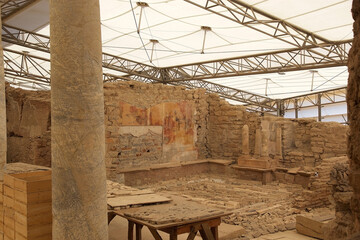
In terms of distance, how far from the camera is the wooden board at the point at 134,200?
5.76 metres

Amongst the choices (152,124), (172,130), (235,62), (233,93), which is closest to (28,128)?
(152,124)

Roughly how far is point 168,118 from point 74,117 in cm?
1002

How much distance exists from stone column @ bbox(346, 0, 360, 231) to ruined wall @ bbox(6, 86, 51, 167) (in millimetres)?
9206

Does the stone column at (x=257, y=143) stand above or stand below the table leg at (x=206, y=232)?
above

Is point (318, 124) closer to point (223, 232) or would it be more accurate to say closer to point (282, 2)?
point (282, 2)

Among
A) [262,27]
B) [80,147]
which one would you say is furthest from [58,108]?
[262,27]

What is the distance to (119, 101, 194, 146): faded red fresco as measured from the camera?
12125 mm

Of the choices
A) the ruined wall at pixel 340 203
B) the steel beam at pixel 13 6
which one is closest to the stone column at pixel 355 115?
the ruined wall at pixel 340 203

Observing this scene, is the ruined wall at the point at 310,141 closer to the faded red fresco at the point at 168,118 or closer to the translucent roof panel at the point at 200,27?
the translucent roof panel at the point at 200,27

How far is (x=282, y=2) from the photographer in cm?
1098

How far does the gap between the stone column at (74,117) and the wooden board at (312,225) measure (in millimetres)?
5147

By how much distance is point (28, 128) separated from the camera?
10375 millimetres

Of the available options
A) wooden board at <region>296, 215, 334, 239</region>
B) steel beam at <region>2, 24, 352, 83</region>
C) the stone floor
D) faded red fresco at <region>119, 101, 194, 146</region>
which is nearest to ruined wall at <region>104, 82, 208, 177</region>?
faded red fresco at <region>119, 101, 194, 146</region>

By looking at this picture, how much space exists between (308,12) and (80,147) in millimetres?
10151
